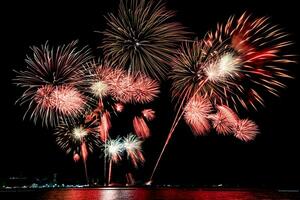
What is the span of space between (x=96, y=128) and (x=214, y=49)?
16.5 metres

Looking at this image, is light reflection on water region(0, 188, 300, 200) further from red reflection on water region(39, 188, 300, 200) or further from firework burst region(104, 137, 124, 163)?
firework burst region(104, 137, 124, 163)

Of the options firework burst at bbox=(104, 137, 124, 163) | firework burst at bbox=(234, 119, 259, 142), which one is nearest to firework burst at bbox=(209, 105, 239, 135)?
firework burst at bbox=(234, 119, 259, 142)

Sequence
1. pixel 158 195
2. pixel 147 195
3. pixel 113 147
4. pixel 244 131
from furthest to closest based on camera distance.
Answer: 1. pixel 113 147
2. pixel 147 195
3. pixel 158 195
4. pixel 244 131

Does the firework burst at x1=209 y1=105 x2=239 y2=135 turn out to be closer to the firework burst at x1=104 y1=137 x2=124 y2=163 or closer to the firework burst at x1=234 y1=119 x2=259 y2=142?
the firework burst at x1=234 y1=119 x2=259 y2=142

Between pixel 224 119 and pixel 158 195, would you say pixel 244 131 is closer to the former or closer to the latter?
pixel 224 119

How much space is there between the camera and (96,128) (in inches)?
1510

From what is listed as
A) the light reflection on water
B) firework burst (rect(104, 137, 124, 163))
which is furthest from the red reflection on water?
firework burst (rect(104, 137, 124, 163))

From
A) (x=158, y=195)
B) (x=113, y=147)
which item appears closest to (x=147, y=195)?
(x=158, y=195)

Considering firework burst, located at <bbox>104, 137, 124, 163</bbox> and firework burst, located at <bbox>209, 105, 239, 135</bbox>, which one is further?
firework burst, located at <bbox>104, 137, 124, 163</bbox>

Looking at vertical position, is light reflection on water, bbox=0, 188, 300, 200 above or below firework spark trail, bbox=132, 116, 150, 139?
below

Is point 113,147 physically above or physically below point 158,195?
above

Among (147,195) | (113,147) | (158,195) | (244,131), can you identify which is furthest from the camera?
(113,147)

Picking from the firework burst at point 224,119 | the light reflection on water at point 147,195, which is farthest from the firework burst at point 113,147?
the firework burst at point 224,119

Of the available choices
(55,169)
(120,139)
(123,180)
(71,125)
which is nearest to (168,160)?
(123,180)
